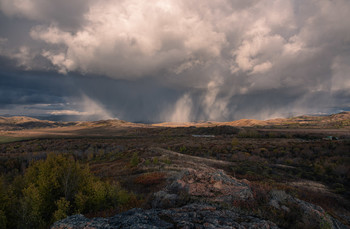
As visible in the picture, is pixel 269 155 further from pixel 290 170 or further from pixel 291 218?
pixel 291 218

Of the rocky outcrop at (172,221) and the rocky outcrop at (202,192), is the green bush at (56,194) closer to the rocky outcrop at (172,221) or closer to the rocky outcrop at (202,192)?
the rocky outcrop at (202,192)

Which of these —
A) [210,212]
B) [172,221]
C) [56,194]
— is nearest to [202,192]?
[210,212]

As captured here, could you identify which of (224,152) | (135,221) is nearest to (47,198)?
(135,221)

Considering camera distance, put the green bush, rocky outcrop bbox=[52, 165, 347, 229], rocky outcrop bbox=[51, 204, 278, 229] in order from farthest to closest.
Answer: the green bush < rocky outcrop bbox=[52, 165, 347, 229] < rocky outcrop bbox=[51, 204, 278, 229]

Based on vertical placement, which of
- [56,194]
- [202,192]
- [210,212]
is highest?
[210,212]

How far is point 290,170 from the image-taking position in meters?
25.8

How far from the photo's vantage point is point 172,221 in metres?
6.02

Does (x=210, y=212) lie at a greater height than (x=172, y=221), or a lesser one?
lesser

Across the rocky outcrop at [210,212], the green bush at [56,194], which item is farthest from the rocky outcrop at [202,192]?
the green bush at [56,194]

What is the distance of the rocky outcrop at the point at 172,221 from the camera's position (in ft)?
18.2

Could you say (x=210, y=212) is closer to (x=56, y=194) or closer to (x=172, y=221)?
(x=172, y=221)

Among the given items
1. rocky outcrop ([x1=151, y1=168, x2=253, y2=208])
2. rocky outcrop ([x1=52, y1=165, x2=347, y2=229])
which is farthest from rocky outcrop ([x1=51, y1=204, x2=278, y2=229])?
rocky outcrop ([x1=151, y1=168, x2=253, y2=208])

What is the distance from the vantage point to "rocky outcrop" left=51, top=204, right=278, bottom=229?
5.56m

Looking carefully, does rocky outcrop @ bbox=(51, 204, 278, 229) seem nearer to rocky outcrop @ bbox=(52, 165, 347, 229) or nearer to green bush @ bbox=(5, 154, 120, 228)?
rocky outcrop @ bbox=(52, 165, 347, 229)
